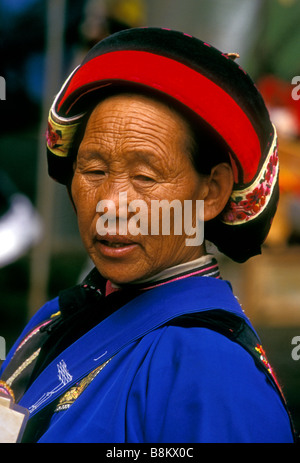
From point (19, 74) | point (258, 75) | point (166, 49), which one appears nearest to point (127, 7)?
point (258, 75)

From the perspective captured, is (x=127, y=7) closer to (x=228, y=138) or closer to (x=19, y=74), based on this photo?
(x=19, y=74)

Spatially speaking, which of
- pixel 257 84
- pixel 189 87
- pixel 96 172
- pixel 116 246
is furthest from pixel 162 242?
pixel 257 84

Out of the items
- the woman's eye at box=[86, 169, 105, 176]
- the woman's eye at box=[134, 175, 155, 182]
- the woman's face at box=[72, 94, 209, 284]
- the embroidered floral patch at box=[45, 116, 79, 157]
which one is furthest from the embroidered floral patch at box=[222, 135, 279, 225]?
the embroidered floral patch at box=[45, 116, 79, 157]

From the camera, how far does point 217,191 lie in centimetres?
183

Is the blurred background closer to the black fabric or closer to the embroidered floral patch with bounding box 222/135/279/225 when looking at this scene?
the embroidered floral patch with bounding box 222/135/279/225

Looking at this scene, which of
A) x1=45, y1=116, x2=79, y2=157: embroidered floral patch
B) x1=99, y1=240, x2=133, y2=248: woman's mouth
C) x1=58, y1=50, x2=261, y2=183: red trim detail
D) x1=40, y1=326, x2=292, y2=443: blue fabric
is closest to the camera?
x1=40, y1=326, x2=292, y2=443: blue fabric

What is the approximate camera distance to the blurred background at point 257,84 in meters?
5.84

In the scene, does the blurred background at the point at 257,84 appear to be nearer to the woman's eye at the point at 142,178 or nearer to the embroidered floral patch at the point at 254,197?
the embroidered floral patch at the point at 254,197

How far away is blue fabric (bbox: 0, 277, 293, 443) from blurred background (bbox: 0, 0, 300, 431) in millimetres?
3059

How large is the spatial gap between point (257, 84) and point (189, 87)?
5.40 metres

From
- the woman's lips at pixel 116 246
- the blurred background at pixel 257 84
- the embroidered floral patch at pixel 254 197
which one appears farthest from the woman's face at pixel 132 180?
the blurred background at pixel 257 84

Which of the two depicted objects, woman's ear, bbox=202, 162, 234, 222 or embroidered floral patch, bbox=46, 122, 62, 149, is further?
embroidered floral patch, bbox=46, 122, 62, 149

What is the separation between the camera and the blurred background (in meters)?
5.84

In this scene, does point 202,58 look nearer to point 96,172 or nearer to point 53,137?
point 96,172
